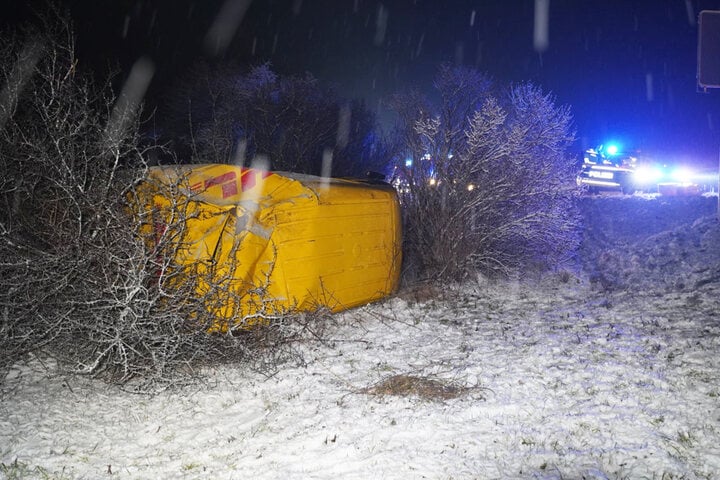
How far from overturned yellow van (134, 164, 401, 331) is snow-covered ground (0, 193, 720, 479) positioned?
540mm

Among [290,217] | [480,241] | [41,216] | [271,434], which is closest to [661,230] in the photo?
[480,241]

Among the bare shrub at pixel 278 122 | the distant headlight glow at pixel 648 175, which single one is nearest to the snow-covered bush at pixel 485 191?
the bare shrub at pixel 278 122

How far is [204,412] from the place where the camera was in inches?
166

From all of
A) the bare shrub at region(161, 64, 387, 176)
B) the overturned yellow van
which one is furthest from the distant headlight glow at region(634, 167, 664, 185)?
the overturned yellow van

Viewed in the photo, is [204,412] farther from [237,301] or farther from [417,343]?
[417,343]

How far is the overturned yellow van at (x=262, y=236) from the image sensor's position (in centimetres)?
498

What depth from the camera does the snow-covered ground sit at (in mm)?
3373

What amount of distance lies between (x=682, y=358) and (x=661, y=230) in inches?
348

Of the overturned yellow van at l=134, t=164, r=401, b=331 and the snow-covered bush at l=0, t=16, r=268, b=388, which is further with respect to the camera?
the overturned yellow van at l=134, t=164, r=401, b=331

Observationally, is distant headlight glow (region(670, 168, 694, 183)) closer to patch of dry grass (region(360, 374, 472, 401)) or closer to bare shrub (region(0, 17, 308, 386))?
patch of dry grass (region(360, 374, 472, 401))

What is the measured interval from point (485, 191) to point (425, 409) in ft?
16.1

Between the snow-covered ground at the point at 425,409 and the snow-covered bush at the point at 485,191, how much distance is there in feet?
Result: 7.31

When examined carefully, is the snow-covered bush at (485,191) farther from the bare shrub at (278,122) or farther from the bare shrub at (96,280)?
the bare shrub at (278,122)

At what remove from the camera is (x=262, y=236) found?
18.2 feet
